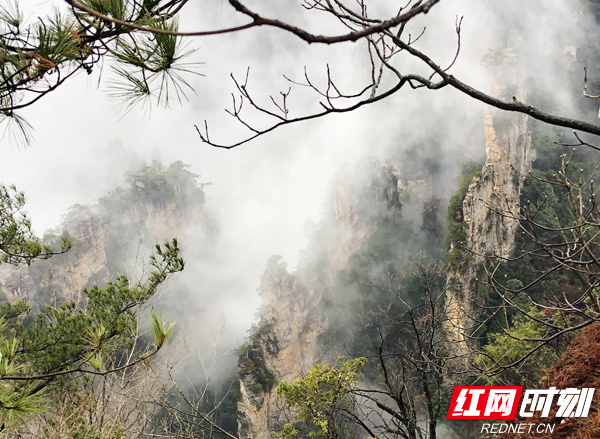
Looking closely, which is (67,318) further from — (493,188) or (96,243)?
(96,243)

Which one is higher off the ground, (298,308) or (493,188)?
(493,188)

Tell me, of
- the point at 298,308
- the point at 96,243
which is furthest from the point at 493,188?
the point at 96,243

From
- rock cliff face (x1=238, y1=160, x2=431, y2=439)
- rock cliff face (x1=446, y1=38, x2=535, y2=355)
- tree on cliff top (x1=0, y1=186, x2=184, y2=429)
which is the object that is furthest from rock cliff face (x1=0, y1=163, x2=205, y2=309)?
rock cliff face (x1=446, y1=38, x2=535, y2=355)

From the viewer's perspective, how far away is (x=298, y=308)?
14.9 m

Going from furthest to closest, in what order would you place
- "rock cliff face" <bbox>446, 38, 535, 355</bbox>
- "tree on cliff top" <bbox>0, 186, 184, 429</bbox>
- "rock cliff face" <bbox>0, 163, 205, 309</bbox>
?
"rock cliff face" <bbox>0, 163, 205, 309</bbox> → "rock cliff face" <bbox>446, 38, 535, 355</bbox> → "tree on cliff top" <bbox>0, 186, 184, 429</bbox>

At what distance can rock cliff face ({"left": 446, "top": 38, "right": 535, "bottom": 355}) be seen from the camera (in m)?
11.5

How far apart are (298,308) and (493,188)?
28.1ft

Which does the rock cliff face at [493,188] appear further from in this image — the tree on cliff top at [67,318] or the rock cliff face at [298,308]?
the tree on cliff top at [67,318]

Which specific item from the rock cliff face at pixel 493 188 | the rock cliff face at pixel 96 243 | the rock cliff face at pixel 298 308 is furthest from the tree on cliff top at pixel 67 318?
the rock cliff face at pixel 96 243

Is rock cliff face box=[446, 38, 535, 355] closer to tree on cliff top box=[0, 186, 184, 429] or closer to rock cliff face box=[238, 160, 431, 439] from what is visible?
rock cliff face box=[238, 160, 431, 439]

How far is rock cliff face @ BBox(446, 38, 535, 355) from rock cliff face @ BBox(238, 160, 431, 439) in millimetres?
4953

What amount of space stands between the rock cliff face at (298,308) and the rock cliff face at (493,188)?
4.95 meters

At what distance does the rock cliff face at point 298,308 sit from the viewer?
12281mm

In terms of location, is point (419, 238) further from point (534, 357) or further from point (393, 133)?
point (534, 357)
